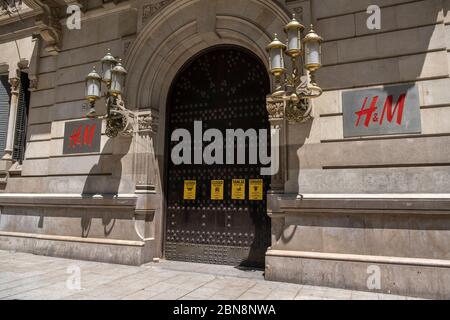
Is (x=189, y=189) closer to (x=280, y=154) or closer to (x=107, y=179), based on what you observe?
(x=107, y=179)

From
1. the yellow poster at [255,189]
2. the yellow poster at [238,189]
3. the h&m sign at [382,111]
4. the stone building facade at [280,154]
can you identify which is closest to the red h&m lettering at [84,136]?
the stone building facade at [280,154]

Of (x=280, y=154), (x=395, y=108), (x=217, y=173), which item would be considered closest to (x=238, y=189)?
(x=217, y=173)

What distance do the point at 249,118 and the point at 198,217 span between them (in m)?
2.68

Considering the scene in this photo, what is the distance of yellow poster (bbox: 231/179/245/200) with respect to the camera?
7695 millimetres

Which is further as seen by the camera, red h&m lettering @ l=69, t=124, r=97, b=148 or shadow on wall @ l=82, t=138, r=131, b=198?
red h&m lettering @ l=69, t=124, r=97, b=148

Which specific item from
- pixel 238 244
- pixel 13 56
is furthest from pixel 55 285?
pixel 13 56

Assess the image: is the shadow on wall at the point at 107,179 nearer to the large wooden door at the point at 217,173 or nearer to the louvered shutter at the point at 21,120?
the large wooden door at the point at 217,173

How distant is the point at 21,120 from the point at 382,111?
35.3ft

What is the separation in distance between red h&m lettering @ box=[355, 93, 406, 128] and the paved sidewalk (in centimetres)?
300

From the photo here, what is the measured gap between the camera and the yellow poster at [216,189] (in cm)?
792

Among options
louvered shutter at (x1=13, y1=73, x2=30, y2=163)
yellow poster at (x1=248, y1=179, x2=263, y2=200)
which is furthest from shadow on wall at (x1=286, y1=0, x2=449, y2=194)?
louvered shutter at (x1=13, y1=73, x2=30, y2=163)

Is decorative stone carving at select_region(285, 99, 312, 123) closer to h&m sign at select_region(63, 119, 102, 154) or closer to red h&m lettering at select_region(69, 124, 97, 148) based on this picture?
h&m sign at select_region(63, 119, 102, 154)

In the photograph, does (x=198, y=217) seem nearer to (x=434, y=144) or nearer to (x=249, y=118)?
(x=249, y=118)

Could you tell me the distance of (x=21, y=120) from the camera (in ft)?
36.1
